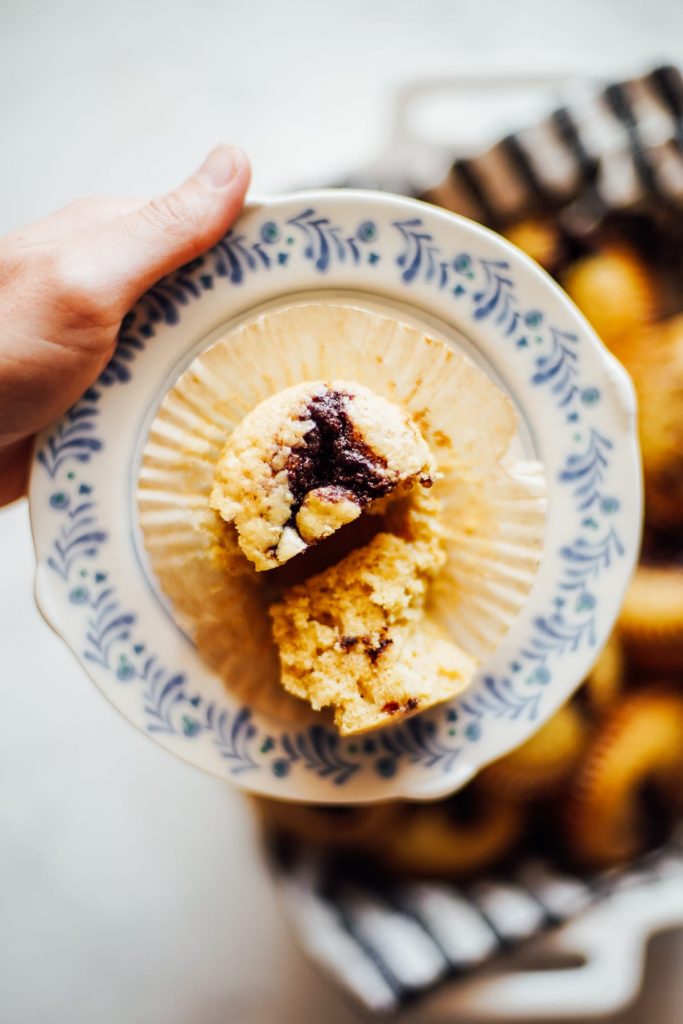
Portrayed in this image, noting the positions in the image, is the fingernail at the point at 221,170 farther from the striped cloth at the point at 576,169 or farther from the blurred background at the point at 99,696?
the blurred background at the point at 99,696

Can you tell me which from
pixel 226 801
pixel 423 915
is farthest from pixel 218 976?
pixel 423 915

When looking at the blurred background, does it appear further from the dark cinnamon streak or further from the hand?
the dark cinnamon streak

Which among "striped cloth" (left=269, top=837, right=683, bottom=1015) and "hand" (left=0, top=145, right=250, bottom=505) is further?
"striped cloth" (left=269, top=837, right=683, bottom=1015)

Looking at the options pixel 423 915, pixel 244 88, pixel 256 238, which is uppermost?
pixel 244 88

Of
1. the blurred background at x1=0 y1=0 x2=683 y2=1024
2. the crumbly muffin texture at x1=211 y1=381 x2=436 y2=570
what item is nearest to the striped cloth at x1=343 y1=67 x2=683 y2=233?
the blurred background at x1=0 y1=0 x2=683 y2=1024

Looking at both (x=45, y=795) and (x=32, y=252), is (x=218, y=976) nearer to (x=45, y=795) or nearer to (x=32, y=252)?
(x=45, y=795)

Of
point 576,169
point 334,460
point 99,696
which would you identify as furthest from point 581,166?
point 99,696

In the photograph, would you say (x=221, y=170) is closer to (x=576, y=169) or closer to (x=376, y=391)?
(x=376, y=391)
